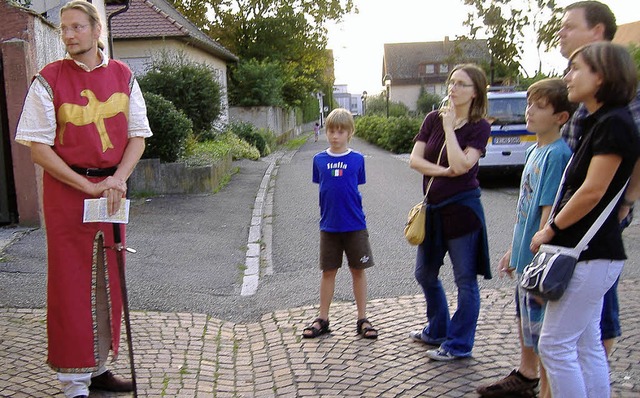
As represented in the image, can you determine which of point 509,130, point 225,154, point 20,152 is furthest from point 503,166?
point 20,152

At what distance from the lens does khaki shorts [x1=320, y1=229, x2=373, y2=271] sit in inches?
205

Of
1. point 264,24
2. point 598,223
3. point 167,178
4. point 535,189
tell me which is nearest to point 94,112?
point 535,189

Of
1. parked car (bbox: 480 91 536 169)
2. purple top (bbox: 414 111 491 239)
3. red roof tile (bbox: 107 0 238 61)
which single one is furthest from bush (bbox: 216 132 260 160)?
purple top (bbox: 414 111 491 239)

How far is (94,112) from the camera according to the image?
12.7 ft

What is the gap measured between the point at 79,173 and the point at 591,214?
264 cm

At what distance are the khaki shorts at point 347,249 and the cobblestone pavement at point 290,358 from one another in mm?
555

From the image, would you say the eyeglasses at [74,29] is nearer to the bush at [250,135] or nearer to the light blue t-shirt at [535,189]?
the light blue t-shirt at [535,189]

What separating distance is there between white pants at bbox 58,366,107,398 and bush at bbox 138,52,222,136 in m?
15.4

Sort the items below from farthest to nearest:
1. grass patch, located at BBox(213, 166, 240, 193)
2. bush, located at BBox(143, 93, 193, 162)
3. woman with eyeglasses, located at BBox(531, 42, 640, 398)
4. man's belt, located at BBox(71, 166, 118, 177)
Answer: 1. grass patch, located at BBox(213, 166, 240, 193)
2. bush, located at BBox(143, 93, 193, 162)
3. man's belt, located at BBox(71, 166, 118, 177)
4. woman with eyeglasses, located at BBox(531, 42, 640, 398)

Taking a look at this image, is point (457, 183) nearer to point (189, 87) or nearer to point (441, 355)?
point (441, 355)

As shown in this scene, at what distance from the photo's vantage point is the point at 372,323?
5633mm

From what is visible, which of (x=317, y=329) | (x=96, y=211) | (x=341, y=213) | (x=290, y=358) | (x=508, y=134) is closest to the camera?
(x=96, y=211)

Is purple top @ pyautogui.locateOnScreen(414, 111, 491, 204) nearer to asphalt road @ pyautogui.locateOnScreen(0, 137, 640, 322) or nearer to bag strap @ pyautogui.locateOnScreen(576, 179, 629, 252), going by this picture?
bag strap @ pyautogui.locateOnScreen(576, 179, 629, 252)

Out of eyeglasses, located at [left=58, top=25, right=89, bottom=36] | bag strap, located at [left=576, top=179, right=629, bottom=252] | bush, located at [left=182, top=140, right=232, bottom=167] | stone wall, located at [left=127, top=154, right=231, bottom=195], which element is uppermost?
eyeglasses, located at [left=58, top=25, right=89, bottom=36]
